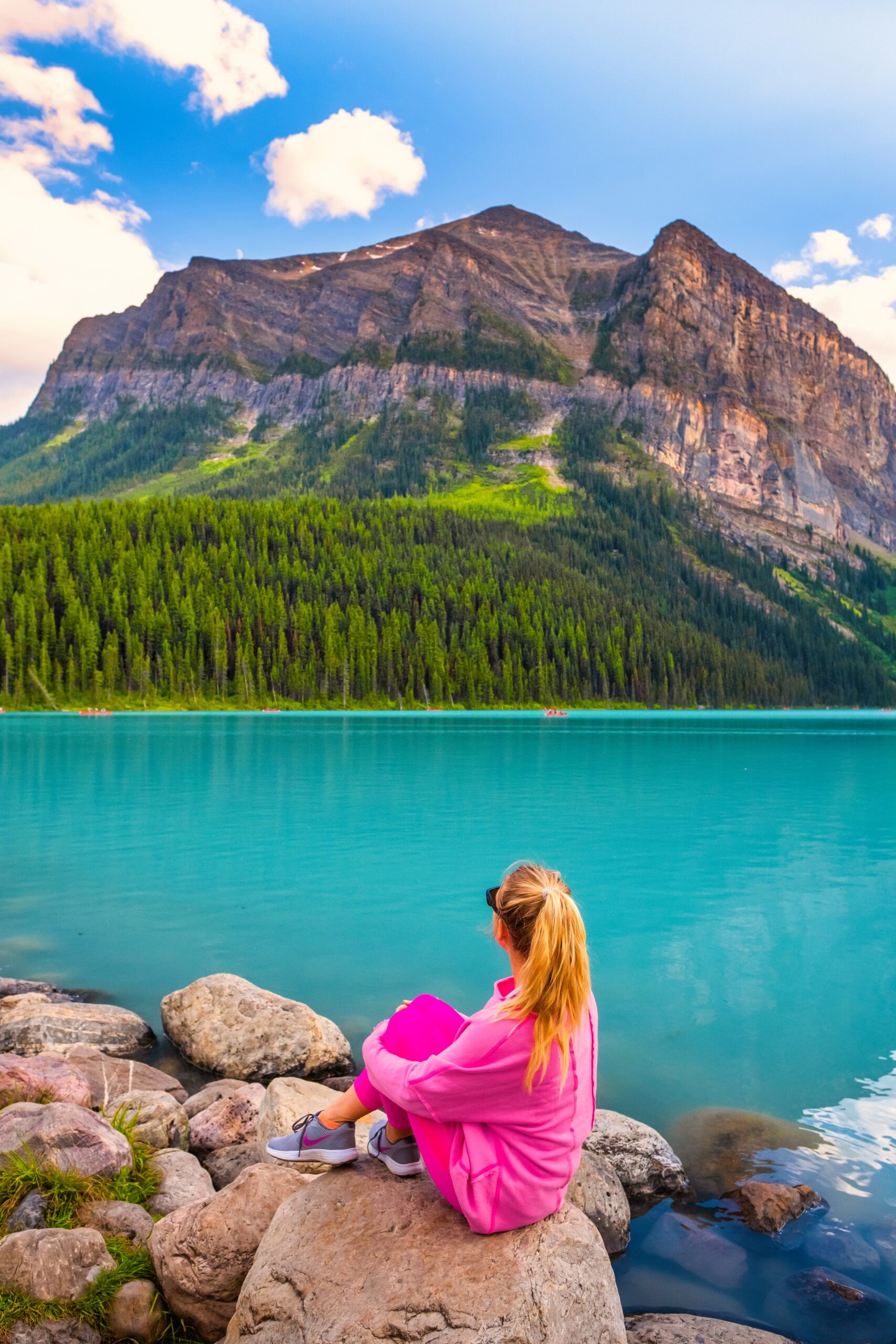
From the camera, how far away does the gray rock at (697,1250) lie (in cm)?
807

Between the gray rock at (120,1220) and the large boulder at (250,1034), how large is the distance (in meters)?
5.22

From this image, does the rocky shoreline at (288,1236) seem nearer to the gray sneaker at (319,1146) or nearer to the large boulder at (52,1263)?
the large boulder at (52,1263)

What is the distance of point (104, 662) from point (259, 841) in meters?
124

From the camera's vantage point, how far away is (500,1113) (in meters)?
5.34

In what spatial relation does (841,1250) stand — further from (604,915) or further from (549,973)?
(604,915)

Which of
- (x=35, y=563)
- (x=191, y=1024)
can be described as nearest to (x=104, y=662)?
(x=35, y=563)

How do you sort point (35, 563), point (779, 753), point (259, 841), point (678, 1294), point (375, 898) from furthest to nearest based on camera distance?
point (35, 563)
point (779, 753)
point (259, 841)
point (375, 898)
point (678, 1294)

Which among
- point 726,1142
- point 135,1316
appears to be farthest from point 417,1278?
point 726,1142

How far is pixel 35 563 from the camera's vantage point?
531 feet

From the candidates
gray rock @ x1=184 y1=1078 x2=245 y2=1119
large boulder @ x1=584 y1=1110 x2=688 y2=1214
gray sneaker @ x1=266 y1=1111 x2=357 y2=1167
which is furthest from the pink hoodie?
gray rock @ x1=184 y1=1078 x2=245 y2=1119

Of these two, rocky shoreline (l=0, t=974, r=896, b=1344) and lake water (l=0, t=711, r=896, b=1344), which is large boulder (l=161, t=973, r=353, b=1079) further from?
lake water (l=0, t=711, r=896, b=1344)

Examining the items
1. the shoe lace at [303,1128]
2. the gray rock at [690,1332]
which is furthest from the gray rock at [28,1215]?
the gray rock at [690,1332]

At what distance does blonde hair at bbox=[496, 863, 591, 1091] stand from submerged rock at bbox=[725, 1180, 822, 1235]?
203 inches

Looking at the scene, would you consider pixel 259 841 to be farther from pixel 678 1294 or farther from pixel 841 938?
pixel 678 1294
